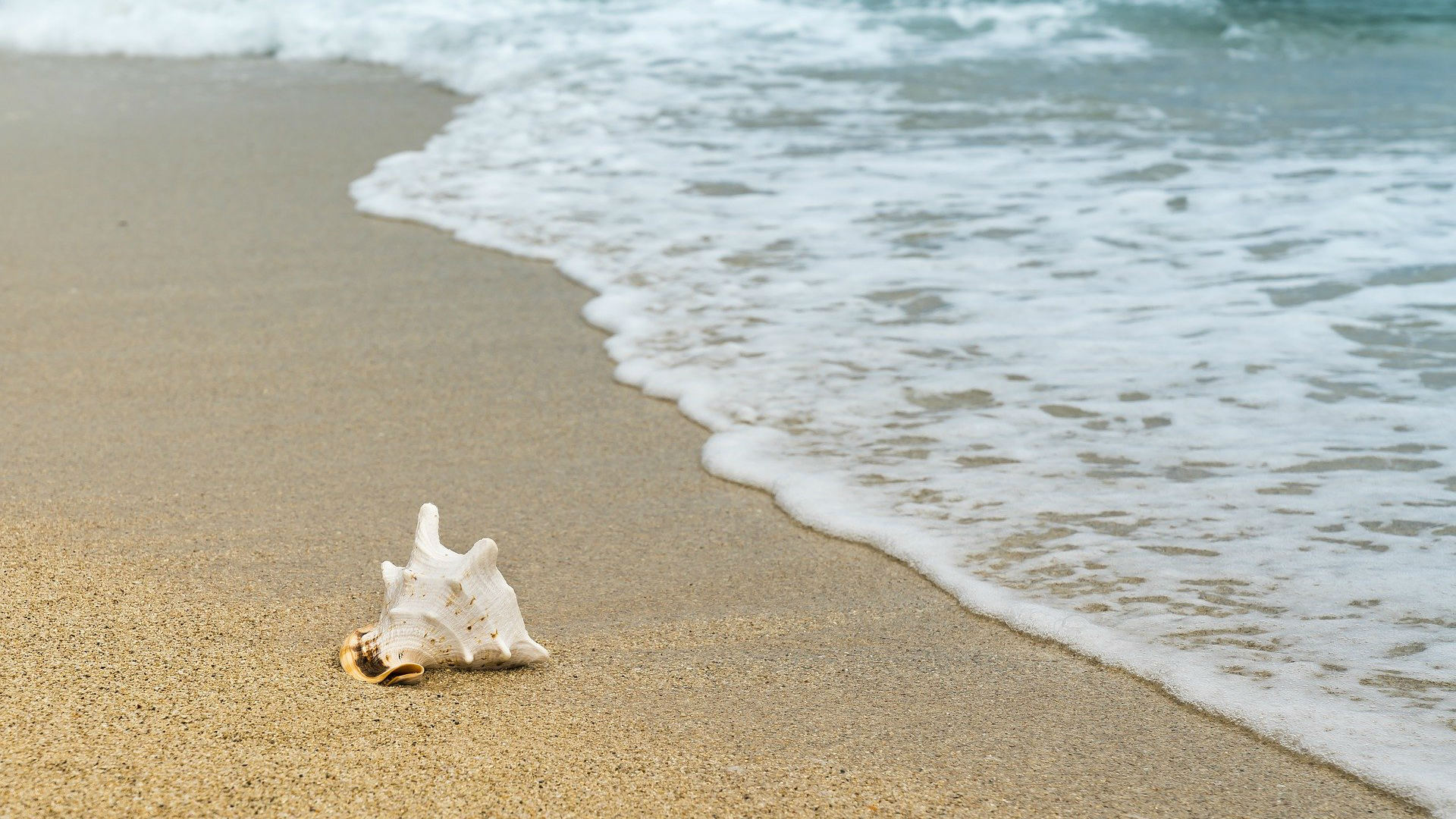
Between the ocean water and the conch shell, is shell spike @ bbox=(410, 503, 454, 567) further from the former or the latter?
the ocean water

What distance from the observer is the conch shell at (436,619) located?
1792 millimetres

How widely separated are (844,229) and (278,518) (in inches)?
104

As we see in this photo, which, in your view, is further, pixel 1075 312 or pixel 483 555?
pixel 1075 312

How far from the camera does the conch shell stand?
179 cm

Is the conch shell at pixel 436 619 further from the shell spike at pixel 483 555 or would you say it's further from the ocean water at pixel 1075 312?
the ocean water at pixel 1075 312

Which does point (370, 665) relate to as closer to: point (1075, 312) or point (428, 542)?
point (428, 542)

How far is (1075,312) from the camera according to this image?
12.2 feet

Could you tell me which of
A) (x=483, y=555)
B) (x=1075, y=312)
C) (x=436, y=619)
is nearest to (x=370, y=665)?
(x=436, y=619)

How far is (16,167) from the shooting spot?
5.42m

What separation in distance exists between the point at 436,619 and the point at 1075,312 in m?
2.44

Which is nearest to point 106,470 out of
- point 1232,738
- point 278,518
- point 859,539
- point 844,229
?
point 278,518

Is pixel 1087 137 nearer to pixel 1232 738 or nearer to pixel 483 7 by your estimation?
pixel 1232 738

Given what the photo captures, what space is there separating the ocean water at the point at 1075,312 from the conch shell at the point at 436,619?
0.87 metres

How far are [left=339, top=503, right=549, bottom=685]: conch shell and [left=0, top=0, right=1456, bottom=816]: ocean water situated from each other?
2.84ft
